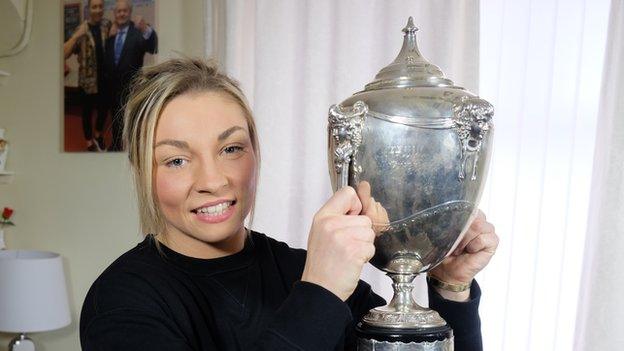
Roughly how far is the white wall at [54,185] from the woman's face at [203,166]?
63.4 inches

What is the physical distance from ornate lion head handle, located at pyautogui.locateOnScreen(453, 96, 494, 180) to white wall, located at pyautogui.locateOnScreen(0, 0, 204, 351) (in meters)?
1.96

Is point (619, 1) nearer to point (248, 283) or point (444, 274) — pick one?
point (444, 274)

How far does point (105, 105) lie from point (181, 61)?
1597mm

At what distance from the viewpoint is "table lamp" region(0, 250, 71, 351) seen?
2350mm

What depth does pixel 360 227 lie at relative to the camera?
2.54 ft

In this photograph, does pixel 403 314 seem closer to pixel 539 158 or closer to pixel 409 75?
pixel 409 75

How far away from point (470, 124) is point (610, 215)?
1101 millimetres

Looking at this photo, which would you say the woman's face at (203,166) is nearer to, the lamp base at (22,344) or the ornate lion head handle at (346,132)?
the ornate lion head handle at (346,132)

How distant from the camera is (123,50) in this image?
252 centimetres

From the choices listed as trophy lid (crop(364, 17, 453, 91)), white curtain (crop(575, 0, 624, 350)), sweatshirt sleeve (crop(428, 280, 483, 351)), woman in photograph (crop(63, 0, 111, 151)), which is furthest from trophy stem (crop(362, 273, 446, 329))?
woman in photograph (crop(63, 0, 111, 151))

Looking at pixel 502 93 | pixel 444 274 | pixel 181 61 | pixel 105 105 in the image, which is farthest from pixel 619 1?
pixel 105 105

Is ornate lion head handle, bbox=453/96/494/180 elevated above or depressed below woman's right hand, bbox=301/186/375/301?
above

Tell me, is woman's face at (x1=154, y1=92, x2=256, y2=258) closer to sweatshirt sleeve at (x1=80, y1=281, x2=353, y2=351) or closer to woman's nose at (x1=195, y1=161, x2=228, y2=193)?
woman's nose at (x1=195, y1=161, x2=228, y2=193)

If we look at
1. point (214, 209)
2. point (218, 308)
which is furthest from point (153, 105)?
point (218, 308)
